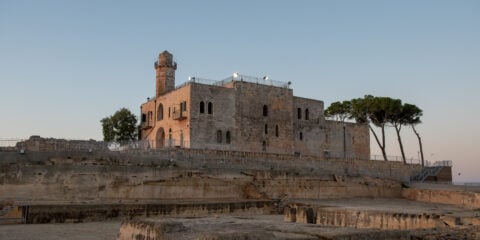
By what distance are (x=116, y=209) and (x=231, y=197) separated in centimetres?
814

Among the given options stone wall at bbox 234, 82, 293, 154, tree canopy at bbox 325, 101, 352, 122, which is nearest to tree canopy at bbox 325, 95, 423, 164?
tree canopy at bbox 325, 101, 352, 122

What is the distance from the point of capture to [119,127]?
139 ft

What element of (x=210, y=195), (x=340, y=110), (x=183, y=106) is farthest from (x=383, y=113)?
(x=210, y=195)

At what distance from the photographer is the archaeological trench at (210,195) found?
13125 millimetres

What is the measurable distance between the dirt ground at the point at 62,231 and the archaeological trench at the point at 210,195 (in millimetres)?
827

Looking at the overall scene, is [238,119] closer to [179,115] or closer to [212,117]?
[212,117]

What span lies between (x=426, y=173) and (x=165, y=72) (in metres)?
25.3

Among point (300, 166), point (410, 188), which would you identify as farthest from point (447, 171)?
point (300, 166)

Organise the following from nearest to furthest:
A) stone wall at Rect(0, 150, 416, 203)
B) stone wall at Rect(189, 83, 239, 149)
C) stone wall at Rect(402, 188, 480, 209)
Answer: stone wall at Rect(0, 150, 416, 203) → stone wall at Rect(402, 188, 480, 209) → stone wall at Rect(189, 83, 239, 149)

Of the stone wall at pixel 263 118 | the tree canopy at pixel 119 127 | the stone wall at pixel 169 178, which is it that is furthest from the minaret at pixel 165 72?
the stone wall at pixel 169 178

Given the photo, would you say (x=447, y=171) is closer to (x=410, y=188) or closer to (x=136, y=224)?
(x=410, y=188)

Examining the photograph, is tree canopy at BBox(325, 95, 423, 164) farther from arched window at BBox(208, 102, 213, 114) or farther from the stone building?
arched window at BBox(208, 102, 213, 114)

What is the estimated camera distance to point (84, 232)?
48.4ft

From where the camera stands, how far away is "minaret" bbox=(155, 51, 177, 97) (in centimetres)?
4125
